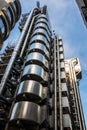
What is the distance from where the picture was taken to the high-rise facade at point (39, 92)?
21859 millimetres

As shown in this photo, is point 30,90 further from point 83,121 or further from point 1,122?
point 83,121

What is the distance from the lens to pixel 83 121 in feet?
86.4

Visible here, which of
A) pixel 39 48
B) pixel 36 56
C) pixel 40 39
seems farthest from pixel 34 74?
pixel 40 39

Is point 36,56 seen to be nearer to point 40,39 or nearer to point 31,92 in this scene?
point 40,39

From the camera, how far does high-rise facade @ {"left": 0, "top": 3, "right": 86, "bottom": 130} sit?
21.9 m

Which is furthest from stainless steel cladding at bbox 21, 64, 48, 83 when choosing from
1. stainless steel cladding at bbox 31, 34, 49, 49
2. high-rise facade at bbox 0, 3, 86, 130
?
stainless steel cladding at bbox 31, 34, 49, 49

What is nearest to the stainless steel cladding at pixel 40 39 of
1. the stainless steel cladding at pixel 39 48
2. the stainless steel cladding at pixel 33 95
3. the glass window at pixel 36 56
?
the stainless steel cladding at pixel 39 48

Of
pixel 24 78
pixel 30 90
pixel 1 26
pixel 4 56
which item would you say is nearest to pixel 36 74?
pixel 24 78

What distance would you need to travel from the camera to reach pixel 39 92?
80.4ft

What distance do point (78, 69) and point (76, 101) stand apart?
909 centimetres

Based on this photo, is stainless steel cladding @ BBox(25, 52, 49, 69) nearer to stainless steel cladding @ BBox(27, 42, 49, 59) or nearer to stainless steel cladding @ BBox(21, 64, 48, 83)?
stainless steel cladding @ BBox(27, 42, 49, 59)

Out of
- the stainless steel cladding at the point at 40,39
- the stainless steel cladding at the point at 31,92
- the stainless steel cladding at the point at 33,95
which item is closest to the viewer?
the stainless steel cladding at the point at 33,95

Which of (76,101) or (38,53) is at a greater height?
(38,53)

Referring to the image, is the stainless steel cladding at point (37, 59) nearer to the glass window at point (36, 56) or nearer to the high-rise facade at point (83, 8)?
the glass window at point (36, 56)
